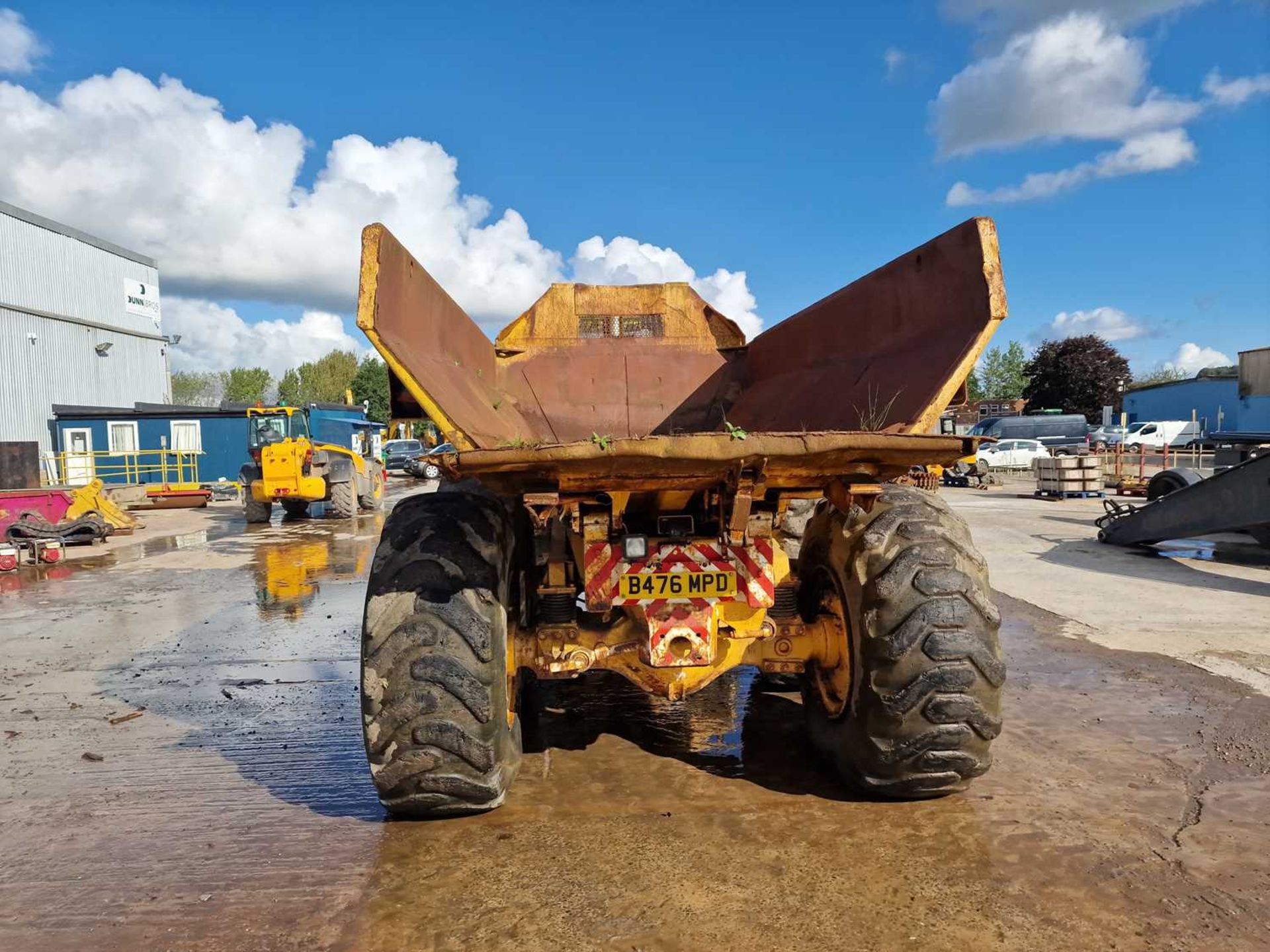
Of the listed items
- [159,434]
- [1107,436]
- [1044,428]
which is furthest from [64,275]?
[1107,436]

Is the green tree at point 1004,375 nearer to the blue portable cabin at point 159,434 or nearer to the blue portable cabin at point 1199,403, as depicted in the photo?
the blue portable cabin at point 1199,403

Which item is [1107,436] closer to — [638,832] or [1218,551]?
[1218,551]

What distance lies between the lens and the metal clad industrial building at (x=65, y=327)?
2889 cm

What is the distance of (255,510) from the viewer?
15680 mm

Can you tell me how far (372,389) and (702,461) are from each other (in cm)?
7225

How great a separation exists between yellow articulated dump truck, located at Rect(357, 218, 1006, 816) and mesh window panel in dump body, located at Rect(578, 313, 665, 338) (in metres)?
1.89

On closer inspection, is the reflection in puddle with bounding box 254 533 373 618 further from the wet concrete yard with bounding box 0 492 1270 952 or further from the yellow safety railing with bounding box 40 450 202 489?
the yellow safety railing with bounding box 40 450 202 489

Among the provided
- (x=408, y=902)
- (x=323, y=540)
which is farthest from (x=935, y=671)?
(x=323, y=540)

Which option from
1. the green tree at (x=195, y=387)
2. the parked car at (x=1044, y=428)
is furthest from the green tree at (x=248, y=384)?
the parked car at (x=1044, y=428)

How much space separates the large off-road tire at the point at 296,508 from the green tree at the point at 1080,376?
49813 millimetres

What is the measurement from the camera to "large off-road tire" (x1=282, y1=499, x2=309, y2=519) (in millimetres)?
16766

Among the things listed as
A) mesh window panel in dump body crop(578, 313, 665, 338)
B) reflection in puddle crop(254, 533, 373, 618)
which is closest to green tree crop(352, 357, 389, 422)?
reflection in puddle crop(254, 533, 373, 618)

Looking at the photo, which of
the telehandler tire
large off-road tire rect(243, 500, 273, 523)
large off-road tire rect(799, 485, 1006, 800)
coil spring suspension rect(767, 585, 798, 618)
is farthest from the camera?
the telehandler tire

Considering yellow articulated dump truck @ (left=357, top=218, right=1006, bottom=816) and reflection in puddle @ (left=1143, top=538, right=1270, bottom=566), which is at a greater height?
yellow articulated dump truck @ (left=357, top=218, right=1006, bottom=816)
